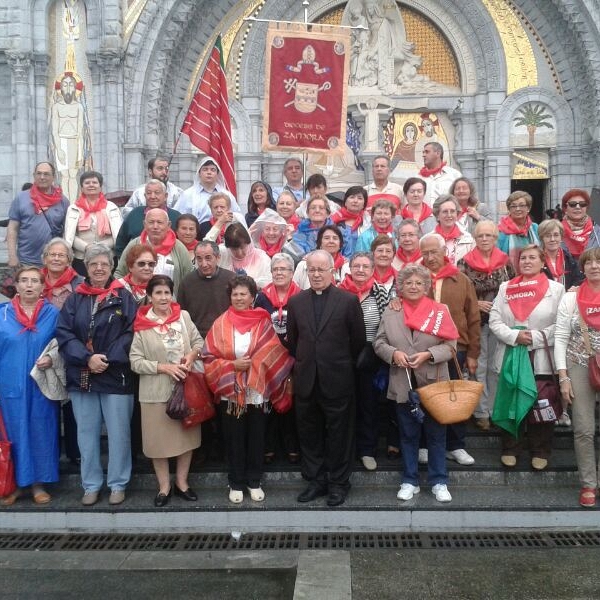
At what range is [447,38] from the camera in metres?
15.7

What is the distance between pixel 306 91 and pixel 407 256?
313 centimetres

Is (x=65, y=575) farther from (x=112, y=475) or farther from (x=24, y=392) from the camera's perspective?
(x=24, y=392)

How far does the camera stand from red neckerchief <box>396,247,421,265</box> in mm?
5607

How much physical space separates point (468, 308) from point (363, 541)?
2065mm

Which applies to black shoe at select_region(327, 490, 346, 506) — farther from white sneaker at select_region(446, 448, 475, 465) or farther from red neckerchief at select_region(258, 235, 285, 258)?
red neckerchief at select_region(258, 235, 285, 258)

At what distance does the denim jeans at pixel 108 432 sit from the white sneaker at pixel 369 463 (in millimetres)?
1934

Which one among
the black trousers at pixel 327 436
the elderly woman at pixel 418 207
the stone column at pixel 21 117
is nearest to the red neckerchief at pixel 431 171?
the elderly woman at pixel 418 207

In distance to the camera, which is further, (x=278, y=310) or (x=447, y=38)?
(x=447, y=38)

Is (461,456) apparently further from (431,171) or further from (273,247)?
(431,171)

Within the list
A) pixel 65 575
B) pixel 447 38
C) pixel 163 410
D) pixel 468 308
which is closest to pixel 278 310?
pixel 163 410

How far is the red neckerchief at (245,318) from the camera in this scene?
16.4 feet

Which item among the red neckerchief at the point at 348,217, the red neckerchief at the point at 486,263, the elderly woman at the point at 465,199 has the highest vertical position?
the elderly woman at the point at 465,199

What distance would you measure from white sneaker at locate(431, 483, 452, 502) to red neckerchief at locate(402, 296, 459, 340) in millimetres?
1154

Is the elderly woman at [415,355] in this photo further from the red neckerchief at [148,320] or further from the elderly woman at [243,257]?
the red neckerchief at [148,320]
